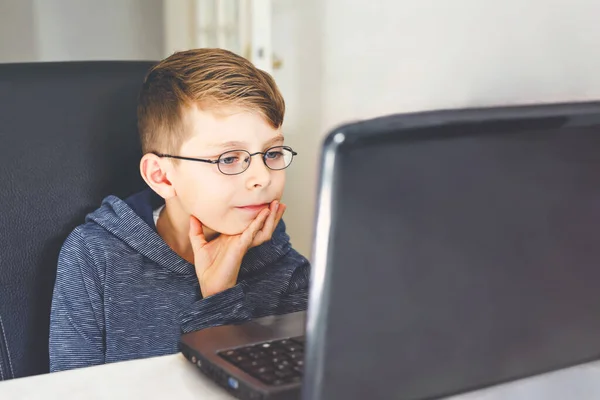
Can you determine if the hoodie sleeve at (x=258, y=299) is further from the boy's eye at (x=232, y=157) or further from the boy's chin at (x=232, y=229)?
the boy's eye at (x=232, y=157)

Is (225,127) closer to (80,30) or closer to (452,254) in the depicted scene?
(452,254)

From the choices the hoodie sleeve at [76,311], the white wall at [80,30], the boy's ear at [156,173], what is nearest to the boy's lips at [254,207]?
the boy's ear at [156,173]

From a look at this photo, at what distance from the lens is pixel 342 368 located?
58cm

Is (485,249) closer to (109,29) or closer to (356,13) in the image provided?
(356,13)

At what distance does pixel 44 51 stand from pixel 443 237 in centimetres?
287

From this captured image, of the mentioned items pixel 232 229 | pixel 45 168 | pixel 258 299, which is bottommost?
pixel 258 299

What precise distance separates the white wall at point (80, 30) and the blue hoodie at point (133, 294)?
2.13 m

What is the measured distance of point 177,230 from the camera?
129cm

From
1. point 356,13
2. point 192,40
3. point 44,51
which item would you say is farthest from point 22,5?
point 356,13

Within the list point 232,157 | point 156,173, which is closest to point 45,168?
point 156,173

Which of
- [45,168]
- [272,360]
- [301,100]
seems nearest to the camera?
[272,360]

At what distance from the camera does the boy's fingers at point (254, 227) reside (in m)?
1.21

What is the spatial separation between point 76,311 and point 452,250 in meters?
0.71

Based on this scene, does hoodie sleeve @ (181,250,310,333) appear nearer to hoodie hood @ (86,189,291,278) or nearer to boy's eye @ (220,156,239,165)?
hoodie hood @ (86,189,291,278)
